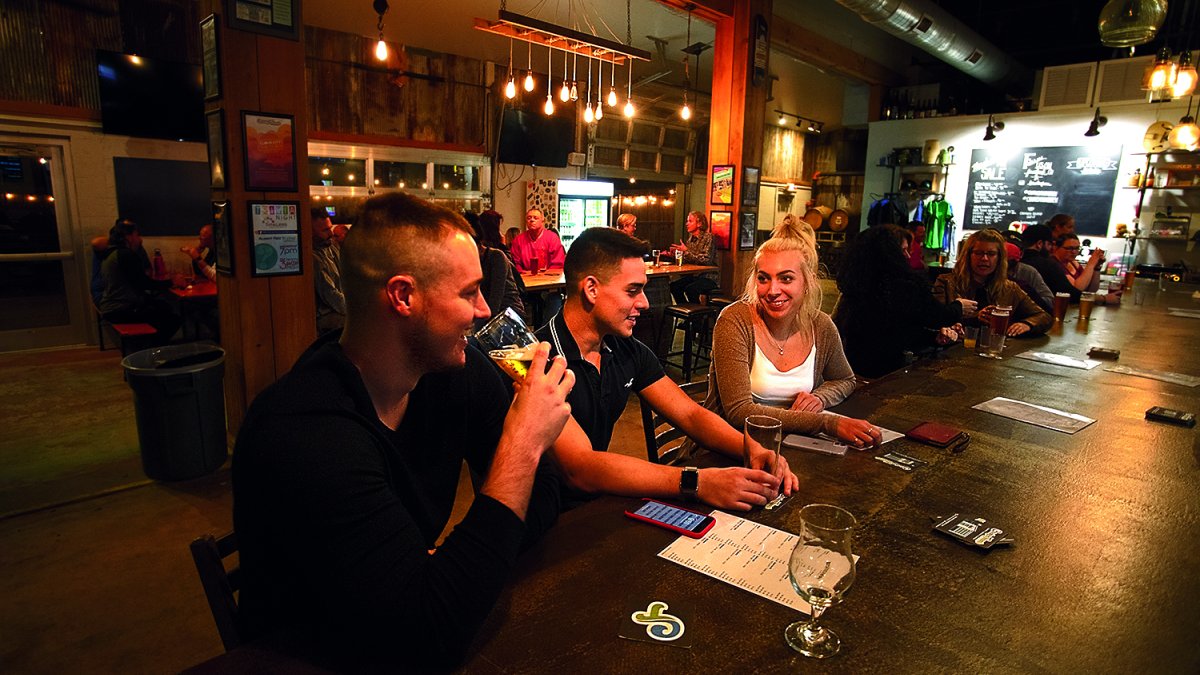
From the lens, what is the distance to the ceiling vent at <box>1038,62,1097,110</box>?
9195mm

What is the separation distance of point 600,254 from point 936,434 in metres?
1.27

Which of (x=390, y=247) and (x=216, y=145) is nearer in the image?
(x=390, y=247)

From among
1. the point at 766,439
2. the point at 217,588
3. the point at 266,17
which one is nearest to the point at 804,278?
the point at 766,439

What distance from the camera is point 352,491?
42.6 inches

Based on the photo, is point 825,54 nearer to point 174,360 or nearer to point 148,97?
point 148,97

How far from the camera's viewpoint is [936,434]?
212 centimetres

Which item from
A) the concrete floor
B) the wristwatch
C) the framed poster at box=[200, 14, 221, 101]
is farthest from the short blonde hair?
the framed poster at box=[200, 14, 221, 101]

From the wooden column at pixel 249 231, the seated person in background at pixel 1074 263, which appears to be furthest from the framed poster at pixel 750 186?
the wooden column at pixel 249 231

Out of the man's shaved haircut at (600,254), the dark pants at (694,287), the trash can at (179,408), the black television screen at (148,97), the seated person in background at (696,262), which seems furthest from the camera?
the dark pants at (694,287)

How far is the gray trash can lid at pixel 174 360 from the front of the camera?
3596 mm

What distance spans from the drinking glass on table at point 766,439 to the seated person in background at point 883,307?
7.82 ft

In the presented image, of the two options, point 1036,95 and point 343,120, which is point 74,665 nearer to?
point 343,120

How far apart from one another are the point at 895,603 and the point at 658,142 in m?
10.7

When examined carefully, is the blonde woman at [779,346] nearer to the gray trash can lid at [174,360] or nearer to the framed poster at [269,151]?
the framed poster at [269,151]
